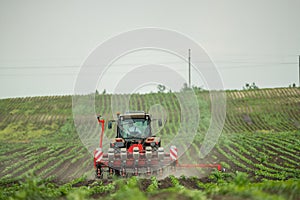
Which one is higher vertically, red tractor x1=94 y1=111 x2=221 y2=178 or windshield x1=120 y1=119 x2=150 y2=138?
windshield x1=120 y1=119 x2=150 y2=138

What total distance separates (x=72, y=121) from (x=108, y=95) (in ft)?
39.0

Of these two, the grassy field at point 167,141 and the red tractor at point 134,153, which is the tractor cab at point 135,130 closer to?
the red tractor at point 134,153

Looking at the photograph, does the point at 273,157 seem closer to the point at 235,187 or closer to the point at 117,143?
the point at 117,143

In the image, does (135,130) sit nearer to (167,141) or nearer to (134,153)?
(134,153)

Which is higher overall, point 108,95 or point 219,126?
point 108,95

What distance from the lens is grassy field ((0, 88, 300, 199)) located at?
27.3 feet

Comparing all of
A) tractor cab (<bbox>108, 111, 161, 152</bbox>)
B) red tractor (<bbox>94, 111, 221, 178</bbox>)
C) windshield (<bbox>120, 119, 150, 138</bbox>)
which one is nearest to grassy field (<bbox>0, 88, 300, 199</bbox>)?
red tractor (<bbox>94, 111, 221, 178</bbox>)

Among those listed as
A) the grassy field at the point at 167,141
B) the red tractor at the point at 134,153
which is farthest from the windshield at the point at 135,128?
the grassy field at the point at 167,141

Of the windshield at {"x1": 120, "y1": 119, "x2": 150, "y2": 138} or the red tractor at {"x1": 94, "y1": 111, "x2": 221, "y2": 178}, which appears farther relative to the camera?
the windshield at {"x1": 120, "y1": 119, "x2": 150, "y2": 138}

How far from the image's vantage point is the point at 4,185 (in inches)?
571

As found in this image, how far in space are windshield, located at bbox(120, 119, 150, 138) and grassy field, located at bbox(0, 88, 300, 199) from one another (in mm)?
2032

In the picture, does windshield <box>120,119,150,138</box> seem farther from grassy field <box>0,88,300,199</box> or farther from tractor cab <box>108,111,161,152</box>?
grassy field <box>0,88,300,199</box>

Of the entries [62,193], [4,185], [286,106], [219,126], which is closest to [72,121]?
[219,126]

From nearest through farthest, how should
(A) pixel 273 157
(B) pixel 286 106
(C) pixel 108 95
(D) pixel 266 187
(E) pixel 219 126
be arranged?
1. (D) pixel 266 187
2. (A) pixel 273 157
3. (E) pixel 219 126
4. (B) pixel 286 106
5. (C) pixel 108 95
